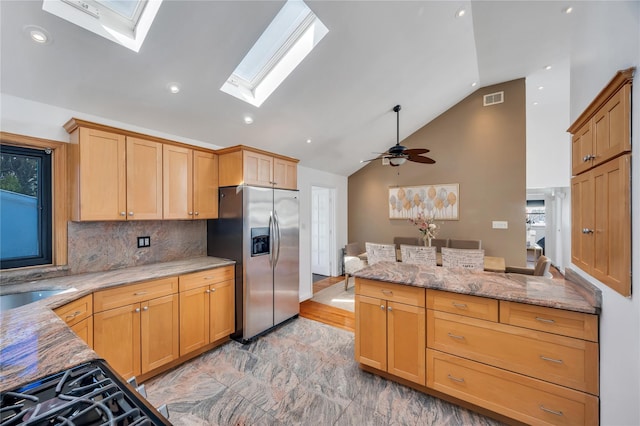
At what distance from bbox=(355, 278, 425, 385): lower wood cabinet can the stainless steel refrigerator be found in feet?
4.18

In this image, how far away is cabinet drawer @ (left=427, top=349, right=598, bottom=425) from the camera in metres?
1.56

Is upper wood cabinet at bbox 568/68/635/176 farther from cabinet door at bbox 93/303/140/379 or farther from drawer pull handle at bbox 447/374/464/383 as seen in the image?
cabinet door at bbox 93/303/140/379

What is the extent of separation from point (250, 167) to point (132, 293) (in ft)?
5.43

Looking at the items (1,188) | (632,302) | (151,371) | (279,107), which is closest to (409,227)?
(279,107)

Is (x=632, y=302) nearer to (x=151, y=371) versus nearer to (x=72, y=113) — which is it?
(x=151, y=371)

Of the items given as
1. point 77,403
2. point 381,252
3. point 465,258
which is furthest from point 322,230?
point 77,403

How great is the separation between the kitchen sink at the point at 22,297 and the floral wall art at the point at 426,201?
5.13 meters

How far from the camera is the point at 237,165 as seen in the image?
296 centimetres

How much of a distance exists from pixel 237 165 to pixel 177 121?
77 cm

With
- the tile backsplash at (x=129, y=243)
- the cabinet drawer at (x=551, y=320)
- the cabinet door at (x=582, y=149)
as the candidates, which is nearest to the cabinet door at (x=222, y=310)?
the tile backsplash at (x=129, y=243)

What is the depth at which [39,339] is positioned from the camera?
1.11 m

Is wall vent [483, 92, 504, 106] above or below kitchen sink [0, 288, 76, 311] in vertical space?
above

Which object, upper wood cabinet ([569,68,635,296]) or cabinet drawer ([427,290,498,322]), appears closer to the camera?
upper wood cabinet ([569,68,635,296])

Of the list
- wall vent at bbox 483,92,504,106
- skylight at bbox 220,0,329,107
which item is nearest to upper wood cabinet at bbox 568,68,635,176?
skylight at bbox 220,0,329,107
